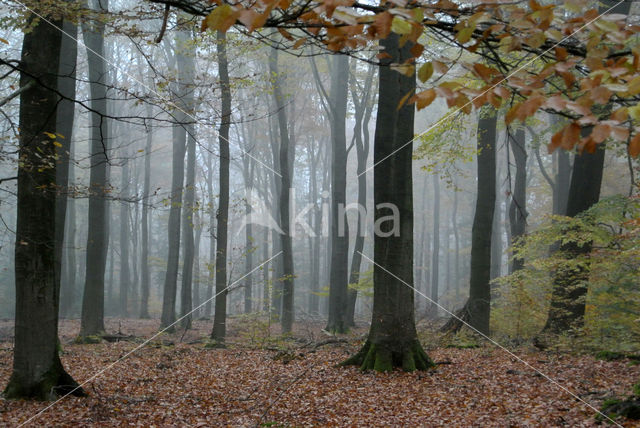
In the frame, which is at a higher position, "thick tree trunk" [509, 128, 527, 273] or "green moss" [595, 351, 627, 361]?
"thick tree trunk" [509, 128, 527, 273]

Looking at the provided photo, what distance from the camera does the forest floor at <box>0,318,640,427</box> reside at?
548 cm

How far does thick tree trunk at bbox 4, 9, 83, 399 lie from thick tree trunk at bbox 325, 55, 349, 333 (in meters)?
10.2

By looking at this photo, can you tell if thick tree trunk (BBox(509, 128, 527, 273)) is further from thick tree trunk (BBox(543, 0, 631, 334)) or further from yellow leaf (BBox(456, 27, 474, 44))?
yellow leaf (BBox(456, 27, 474, 44))

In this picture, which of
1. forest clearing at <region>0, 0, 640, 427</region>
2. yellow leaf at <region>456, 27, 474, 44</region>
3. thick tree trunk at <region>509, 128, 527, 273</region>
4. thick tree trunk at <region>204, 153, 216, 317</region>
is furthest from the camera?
thick tree trunk at <region>509, 128, 527, 273</region>

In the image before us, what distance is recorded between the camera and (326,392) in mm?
6703

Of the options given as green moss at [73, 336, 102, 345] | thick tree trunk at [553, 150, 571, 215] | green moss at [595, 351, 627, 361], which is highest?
thick tree trunk at [553, 150, 571, 215]

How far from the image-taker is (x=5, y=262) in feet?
115

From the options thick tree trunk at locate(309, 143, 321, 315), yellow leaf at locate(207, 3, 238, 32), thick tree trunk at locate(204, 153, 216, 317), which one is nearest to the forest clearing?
yellow leaf at locate(207, 3, 238, 32)

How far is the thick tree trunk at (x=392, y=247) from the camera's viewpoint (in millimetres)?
7770

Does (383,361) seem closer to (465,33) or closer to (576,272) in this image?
(576,272)

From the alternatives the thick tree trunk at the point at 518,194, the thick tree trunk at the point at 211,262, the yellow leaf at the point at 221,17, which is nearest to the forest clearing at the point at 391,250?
the yellow leaf at the point at 221,17

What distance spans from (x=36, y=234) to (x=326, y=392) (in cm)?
419

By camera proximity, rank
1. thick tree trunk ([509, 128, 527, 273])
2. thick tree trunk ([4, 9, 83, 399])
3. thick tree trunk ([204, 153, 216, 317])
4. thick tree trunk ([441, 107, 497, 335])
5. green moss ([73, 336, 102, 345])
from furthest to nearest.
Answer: thick tree trunk ([509, 128, 527, 273]) → thick tree trunk ([204, 153, 216, 317]) → green moss ([73, 336, 102, 345]) → thick tree trunk ([441, 107, 497, 335]) → thick tree trunk ([4, 9, 83, 399])

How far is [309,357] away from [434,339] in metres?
3.47
